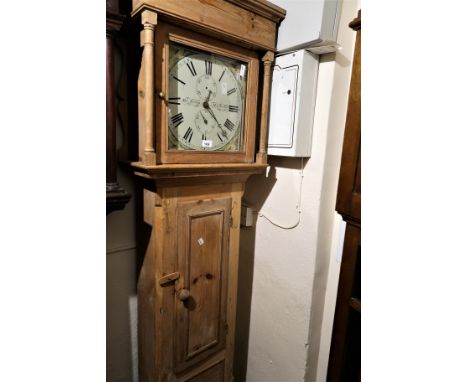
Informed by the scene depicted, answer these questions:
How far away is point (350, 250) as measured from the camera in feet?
2.71

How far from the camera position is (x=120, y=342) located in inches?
44.9

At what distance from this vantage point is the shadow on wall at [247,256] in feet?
4.16

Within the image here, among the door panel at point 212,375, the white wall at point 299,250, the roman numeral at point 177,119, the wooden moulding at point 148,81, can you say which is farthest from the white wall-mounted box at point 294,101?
the door panel at point 212,375

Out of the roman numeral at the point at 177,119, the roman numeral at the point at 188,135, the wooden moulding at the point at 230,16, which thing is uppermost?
the wooden moulding at the point at 230,16

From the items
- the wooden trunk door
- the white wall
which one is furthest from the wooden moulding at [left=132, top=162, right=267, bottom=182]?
the white wall

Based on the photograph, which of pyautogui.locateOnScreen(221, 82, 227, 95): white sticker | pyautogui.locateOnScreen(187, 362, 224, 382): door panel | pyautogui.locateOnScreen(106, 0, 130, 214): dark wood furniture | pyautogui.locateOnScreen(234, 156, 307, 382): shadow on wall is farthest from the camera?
pyautogui.locateOnScreen(234, 156, 307, 382): shadow on wall

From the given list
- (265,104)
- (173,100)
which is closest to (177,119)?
(173,100)

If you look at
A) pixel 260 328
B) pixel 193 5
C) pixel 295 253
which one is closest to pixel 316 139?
pixel 295 253

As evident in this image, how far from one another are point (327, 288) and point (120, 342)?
844 mm

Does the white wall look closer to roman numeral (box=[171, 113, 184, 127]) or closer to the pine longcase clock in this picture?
the pine longcase clock

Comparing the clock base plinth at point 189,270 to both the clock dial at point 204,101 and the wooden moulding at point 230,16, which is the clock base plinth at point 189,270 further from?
the wooden moulding at point 230,16

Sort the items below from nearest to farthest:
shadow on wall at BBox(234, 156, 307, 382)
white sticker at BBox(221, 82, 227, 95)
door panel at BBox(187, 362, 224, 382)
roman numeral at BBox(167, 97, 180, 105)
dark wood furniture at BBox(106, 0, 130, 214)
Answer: dark wood furniture at BBox(106, 0, 130, 214) → roman numeral at BBox(167, 97, 180, 105) → white sticker at BBox(221, 82, 227, 95) → door panel at BBox(187, 362, 224, 382) → shadow on wall at BBox(234, 156, 307, 382)

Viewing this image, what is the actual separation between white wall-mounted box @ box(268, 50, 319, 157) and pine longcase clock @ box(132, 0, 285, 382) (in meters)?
0.05

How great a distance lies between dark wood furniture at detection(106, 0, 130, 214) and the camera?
0.77 metres
